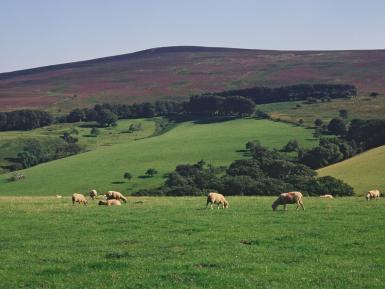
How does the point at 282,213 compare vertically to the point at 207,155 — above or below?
above

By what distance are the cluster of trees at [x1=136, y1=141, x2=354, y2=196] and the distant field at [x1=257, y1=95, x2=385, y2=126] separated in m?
Answer: 31.0

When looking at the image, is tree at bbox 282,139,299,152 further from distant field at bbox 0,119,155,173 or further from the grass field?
the grass field

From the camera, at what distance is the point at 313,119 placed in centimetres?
12412

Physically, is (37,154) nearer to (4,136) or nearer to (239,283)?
(4,136)

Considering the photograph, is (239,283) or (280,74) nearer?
(239,283)

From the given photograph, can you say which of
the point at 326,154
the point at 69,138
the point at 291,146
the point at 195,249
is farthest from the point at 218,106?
the point at 195,249

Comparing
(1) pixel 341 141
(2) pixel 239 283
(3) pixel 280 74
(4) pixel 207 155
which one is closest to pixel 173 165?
(4) pixel 207 155

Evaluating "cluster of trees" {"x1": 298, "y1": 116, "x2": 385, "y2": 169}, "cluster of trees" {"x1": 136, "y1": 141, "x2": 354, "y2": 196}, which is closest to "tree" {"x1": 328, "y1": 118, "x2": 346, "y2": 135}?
"cluster of trees" {"x1": 298, "y1": 116, "x2": 385, "y2": 169}

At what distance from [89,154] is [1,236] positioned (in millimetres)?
81770

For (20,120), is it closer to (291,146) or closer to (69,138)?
(69,138)

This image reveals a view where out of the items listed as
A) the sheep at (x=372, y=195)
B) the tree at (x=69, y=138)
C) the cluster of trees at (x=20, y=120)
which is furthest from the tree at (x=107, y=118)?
the sheep at (x=372, y=195)

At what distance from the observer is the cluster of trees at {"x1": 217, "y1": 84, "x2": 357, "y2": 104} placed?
15775 cm

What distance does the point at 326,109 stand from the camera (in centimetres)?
13538

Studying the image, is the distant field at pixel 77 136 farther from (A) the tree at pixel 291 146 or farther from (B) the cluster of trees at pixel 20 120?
(A) the tree at pixel 291 146
